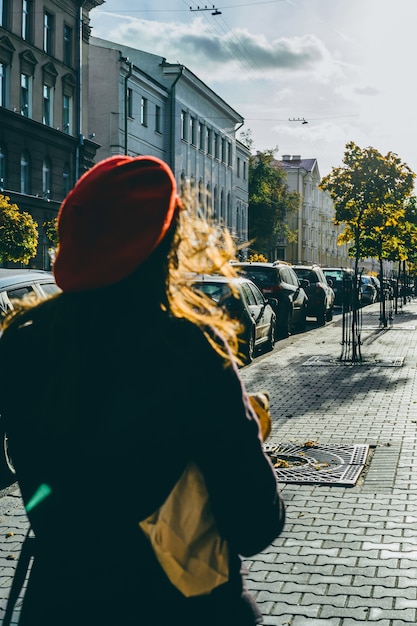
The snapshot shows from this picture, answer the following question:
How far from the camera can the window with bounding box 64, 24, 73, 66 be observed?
39.9 metres

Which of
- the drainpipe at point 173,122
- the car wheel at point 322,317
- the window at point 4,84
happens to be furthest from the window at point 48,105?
the car wheel at point 322,317

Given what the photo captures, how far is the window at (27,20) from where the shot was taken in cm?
3612

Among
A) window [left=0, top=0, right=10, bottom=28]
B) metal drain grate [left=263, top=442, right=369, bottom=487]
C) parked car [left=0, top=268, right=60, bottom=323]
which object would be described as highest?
window [left=0, top=0, right=10, bottom=28]

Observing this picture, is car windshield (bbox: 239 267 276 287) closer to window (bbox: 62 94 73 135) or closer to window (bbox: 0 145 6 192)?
window (bbox: 0 145 6 192)

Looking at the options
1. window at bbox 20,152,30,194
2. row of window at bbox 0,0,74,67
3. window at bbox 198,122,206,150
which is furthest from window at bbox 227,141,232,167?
window at bbox 20,152,30,194

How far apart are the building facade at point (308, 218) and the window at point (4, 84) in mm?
55883

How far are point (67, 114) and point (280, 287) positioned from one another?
71.9 feet

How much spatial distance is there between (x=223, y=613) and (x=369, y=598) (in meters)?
3.00

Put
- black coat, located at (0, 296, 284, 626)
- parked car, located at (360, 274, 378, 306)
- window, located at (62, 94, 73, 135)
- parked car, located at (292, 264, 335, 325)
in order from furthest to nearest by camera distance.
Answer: parked car, located at (360, 274, 378, 306) < window, located at (62, 94, 73, 135) < parked car, located at (292, 264, 335, 325) < black coat, located at (0, 296, 284, 626)

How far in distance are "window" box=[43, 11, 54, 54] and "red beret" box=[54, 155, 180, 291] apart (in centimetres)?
3801

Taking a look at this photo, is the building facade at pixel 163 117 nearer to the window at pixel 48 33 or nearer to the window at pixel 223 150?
the window at pixel 223 150

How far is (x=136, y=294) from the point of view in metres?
1.71

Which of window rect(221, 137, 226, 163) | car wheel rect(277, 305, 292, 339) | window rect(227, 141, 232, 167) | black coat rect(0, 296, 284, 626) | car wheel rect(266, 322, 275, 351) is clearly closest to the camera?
black coat rect(0, 296, 284, 626)

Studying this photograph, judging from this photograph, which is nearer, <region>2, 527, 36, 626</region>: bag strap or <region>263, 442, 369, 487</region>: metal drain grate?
<region>2, 527, 36, 626</region>: bag strap
